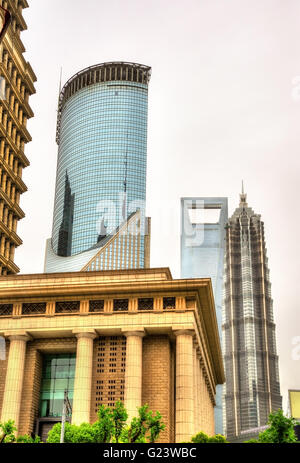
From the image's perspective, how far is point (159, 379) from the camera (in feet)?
216

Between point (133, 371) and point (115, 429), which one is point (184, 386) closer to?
point (133, 371)

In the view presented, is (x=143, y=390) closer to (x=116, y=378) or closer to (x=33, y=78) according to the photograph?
(x=116, y=378)

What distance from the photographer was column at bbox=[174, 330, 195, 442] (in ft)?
201

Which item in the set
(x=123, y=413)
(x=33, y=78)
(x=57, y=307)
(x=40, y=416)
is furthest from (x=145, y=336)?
(x=33, y=78)

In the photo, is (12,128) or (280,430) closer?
(280,430)

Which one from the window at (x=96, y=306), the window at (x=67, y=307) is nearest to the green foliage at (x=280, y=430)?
the window at (x=96, y=306)

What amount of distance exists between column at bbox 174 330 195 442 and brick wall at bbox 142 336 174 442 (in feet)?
7.15

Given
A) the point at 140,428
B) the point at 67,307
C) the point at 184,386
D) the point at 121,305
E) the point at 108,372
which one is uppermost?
the point at 67,307

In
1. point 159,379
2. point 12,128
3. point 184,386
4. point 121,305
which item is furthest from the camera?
point 12,128

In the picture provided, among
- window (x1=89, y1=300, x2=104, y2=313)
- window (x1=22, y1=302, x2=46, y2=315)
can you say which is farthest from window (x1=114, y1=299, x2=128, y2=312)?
window (x1=22, y1=302, x2=46, y2=315)

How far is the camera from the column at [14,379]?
212 feet

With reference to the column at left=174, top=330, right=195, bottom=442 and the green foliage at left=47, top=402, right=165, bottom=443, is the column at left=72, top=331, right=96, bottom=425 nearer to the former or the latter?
the column at left=174, top=330, right=195, bottom=442

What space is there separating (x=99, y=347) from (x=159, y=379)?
806cm

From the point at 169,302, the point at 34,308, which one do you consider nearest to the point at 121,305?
the point at 169,302
